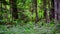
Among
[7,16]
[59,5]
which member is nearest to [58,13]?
[59,5]

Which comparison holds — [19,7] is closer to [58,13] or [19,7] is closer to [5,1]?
[5,1]

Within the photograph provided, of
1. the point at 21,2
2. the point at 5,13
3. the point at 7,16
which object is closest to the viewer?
the point at 7,16

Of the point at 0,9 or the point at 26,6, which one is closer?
the point at 0,9

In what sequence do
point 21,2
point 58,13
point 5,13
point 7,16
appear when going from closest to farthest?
point 58,13 < point 7,16 < point 5,13 < point 21,2

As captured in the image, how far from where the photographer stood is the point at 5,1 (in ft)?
47.1

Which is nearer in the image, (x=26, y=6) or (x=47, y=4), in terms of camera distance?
(x=47, y=4)

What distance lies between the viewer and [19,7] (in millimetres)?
15867

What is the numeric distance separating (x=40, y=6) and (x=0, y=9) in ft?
12.5

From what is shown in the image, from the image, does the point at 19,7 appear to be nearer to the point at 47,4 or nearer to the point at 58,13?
the point at 47,4

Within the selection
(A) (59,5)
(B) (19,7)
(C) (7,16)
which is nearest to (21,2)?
(B) (19,7)

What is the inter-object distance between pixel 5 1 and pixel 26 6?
9.26 feet

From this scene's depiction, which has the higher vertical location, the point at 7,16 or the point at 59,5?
the point at 59,5

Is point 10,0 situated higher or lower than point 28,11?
higher

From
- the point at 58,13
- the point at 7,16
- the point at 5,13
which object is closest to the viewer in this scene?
the point at 58,13
